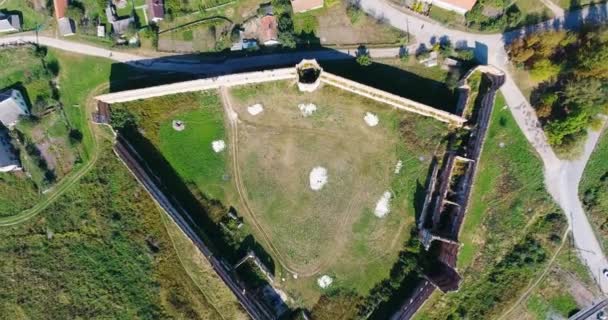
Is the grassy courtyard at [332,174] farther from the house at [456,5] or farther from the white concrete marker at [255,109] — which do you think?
the house at [456,5]

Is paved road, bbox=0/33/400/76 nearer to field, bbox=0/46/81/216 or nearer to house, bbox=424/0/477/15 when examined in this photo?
field, bbox=0/46/81/216

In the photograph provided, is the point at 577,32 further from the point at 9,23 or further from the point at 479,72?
the point at 9,23

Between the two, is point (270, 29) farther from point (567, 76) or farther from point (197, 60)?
point (567, 76)

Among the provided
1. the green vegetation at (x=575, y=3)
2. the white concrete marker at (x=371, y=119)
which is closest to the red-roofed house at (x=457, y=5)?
the green vegetation at (x=575, y=3)

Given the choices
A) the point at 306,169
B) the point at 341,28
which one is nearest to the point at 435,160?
the point at 306,169

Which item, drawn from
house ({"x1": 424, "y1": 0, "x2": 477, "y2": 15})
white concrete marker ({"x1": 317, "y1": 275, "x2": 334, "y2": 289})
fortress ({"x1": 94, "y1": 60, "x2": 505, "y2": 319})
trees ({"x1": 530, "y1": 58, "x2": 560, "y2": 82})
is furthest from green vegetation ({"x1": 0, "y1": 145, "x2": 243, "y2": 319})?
trees ({"x1": 530, "y1": 58, "x2": 560, "y2": 82})

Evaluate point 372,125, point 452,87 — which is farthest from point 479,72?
point 372,125
